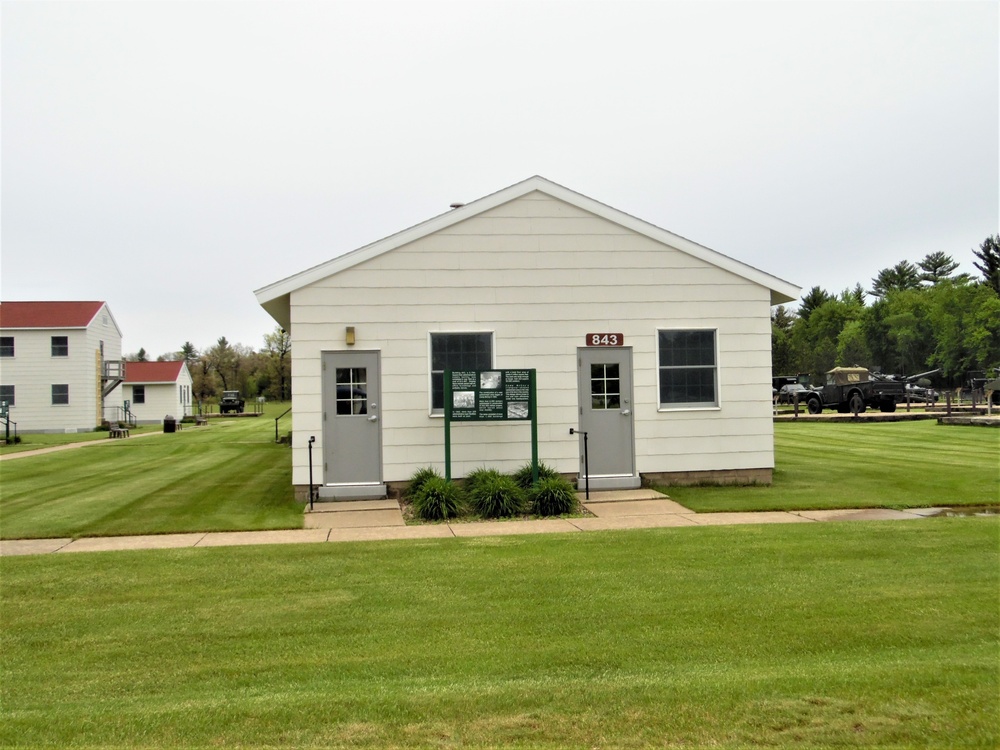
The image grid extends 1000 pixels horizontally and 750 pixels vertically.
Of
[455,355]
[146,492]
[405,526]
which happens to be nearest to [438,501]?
[405,526]

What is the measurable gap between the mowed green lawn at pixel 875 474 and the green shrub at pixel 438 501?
10.5 feet

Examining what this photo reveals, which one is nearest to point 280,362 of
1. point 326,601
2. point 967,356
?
point 967,356

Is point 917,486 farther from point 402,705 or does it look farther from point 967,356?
point 967,356

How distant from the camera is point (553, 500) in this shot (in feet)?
35.5

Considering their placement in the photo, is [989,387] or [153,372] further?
[153,372]

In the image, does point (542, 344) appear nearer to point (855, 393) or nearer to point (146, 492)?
point (146, 492)

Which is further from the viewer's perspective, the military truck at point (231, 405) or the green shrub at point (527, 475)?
the military truck at point (231, 405)

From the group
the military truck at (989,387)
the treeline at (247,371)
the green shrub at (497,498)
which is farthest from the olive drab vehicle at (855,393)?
the treeline at (247,371)

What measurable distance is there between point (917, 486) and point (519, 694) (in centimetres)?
1010

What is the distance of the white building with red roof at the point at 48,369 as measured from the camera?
126 ft

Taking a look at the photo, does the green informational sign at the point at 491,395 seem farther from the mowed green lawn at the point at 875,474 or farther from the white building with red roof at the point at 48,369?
the white building with red roof at the point at 48,369

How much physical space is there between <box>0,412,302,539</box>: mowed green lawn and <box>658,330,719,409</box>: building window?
5892 millimetres

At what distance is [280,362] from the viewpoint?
243 ft

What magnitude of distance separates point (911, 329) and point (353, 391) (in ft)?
204
